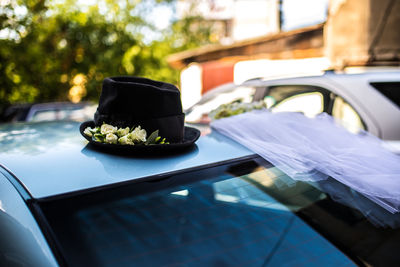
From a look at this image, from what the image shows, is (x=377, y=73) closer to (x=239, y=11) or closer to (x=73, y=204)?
(x=73, y=204)

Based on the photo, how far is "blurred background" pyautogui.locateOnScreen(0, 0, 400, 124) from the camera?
7.60 meters

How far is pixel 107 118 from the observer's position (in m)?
1.46

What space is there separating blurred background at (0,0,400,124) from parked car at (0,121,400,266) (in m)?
2.42

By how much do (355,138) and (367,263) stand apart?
0.92 metres

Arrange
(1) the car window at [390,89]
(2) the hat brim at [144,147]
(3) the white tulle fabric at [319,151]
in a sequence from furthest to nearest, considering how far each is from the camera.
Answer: (1) the car window at [390,89] < (3) the white tulle fabric at [319,151] < (2) the hat brim at [144,147]

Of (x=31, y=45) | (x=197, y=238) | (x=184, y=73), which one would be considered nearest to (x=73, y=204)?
(x=197, y=238)

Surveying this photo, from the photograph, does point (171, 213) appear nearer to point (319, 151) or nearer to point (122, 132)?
point (122, 132)

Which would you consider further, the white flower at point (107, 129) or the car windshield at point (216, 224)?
the white flower at point (107, 129)

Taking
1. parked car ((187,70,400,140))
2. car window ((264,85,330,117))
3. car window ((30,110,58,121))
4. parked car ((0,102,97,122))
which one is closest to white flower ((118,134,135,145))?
parked car ((187,70,400,140))

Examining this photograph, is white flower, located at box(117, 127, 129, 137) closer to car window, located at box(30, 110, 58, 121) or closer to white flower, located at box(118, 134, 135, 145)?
white flower, located at box(118, 134, 135, 145)

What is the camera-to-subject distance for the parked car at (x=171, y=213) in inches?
37.9

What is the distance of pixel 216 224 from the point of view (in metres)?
1.21

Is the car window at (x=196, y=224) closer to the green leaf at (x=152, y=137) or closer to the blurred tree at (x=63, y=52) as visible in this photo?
the green leaf at (x=152, y=137)

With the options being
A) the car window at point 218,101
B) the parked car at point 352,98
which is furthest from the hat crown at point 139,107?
the car window at point 218,101
